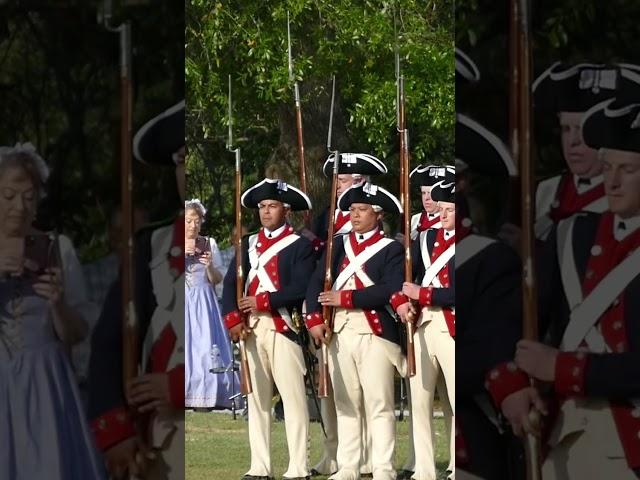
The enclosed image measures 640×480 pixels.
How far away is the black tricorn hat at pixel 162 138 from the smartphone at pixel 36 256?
0.35 m

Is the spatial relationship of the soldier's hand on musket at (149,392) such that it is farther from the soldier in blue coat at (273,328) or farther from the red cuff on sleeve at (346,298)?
the soldier in blue coat at (273,328)

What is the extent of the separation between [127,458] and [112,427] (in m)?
0.09

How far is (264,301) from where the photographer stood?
439 inches

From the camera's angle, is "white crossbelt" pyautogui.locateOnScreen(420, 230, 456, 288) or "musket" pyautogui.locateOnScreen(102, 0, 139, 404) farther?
"white crossbelt" pyautogui.locateOnScreen(420, 230, 456, 288)

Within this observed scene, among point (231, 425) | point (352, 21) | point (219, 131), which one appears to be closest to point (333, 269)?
point (231, 425)

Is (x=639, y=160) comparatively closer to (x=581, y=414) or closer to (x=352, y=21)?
(x=581, y=414)

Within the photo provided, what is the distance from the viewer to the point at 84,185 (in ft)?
15.8

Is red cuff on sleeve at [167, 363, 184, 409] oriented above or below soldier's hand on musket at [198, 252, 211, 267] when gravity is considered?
below

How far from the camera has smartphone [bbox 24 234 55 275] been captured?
4.77 m

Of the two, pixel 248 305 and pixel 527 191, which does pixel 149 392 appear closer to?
pixel 527 191

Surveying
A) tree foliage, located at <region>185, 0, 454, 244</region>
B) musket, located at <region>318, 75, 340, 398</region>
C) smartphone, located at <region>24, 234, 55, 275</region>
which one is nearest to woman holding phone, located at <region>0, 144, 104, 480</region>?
smartphone, located at <region>24, 234, 55, 275</region>

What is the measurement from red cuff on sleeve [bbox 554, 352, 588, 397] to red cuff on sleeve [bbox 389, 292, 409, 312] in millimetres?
6044

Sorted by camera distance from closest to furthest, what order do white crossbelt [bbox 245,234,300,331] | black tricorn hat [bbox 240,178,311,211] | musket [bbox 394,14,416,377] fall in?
musket [bbox 394,14,416,377], white crossbelt [bbox 245,234,300,331], black tricorn hat [bbox 240,178,311,211]

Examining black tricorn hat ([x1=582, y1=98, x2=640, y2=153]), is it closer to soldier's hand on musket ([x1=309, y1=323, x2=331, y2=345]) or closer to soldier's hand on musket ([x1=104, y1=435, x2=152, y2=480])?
soldier's hand on musket ([x1=104, y1=435, x2=152, y2=480])
